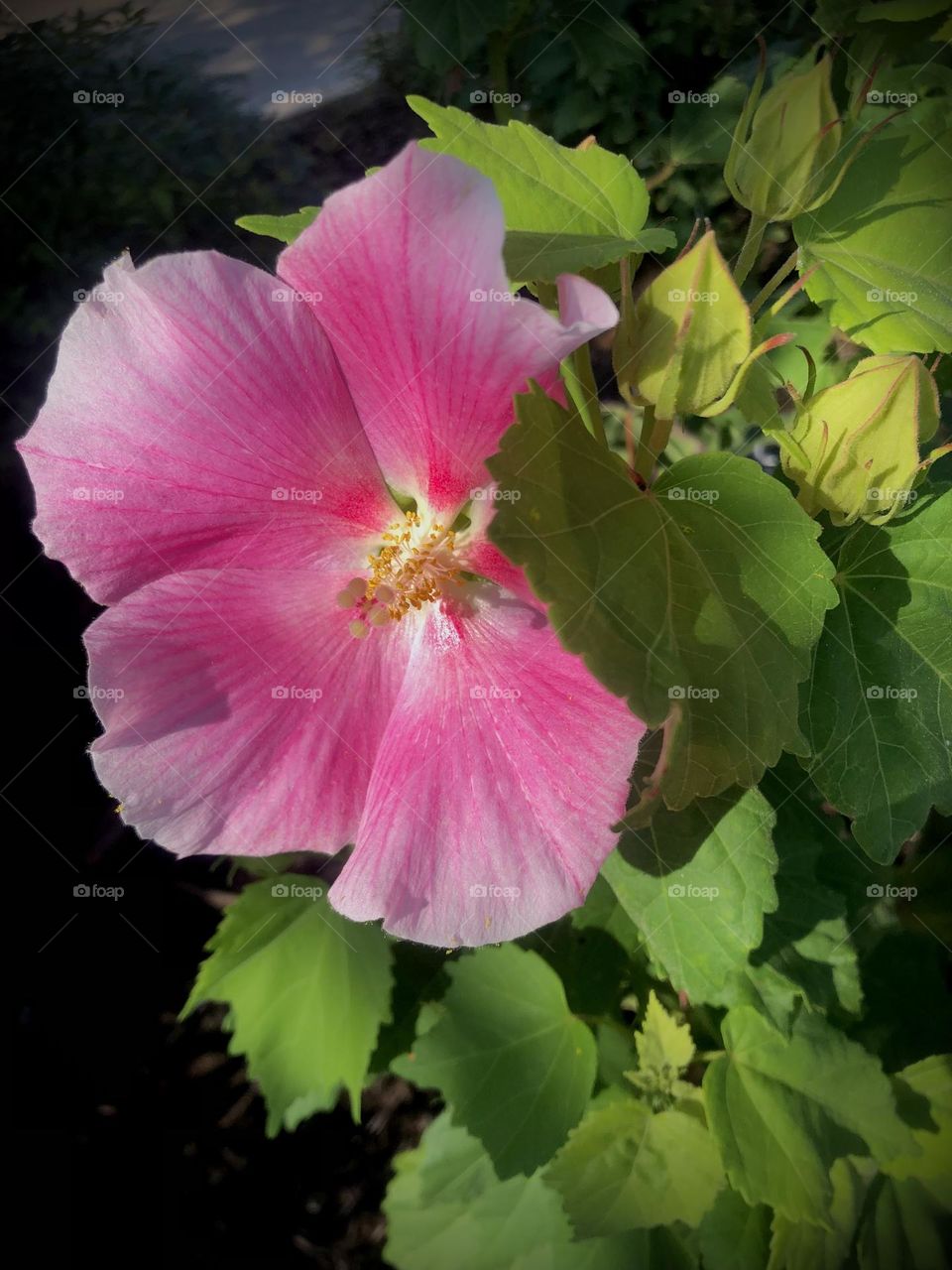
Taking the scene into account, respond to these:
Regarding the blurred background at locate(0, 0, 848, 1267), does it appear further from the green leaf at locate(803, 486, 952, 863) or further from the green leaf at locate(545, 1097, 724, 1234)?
the green leaf at locate(803, 486, 952, 863)

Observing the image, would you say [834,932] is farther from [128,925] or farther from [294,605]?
[128,925]

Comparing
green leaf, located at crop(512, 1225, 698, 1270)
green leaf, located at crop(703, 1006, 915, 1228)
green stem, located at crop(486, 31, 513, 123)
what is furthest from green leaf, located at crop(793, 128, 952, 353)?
green stem, located at crop(486, 31, 513, 123)

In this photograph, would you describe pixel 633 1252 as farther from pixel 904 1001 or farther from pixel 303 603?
pixel 303 603

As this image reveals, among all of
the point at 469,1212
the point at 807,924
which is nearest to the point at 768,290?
the point at 807,924

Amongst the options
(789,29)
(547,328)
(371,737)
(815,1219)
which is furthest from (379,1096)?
(789,29)

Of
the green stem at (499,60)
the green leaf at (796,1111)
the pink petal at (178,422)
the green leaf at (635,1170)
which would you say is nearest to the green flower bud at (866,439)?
the pink petal at (178,422)

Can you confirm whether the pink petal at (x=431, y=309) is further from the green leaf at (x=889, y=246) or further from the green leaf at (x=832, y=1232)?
the green leaf at (x=832, y=1232)
